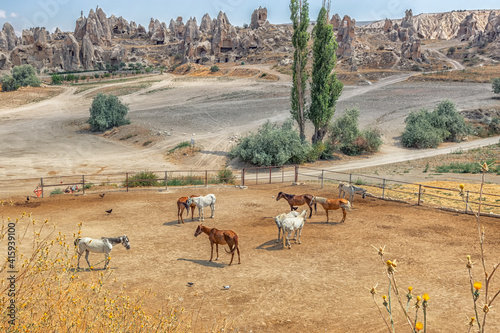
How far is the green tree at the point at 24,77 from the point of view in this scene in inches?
3443

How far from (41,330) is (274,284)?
698cm

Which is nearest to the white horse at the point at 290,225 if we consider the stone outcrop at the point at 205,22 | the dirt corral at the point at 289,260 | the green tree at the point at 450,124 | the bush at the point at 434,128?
the dirt corral at the point at 289,260

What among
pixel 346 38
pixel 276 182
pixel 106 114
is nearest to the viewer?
pixel 276 182

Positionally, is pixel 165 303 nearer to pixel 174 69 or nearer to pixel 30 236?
pixel 30 236

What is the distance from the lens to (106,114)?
5397 centimetres

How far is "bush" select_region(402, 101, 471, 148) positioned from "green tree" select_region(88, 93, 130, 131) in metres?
38.0

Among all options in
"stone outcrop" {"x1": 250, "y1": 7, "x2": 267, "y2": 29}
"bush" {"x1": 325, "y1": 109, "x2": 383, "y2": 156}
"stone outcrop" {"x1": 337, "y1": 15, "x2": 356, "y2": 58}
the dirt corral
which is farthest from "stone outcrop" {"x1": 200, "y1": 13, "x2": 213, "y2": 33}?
the dirt corral

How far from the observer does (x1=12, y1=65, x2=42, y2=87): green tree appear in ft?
287

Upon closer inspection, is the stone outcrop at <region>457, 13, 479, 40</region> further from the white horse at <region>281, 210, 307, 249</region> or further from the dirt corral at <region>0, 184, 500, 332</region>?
the white horse at <region>281, 210, 307, 249</region>

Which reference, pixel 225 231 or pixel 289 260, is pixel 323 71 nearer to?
pixel 289 260

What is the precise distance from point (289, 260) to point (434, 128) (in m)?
42.3

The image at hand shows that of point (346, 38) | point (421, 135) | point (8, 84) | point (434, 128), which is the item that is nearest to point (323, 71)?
point (421, 135)

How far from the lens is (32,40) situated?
124m

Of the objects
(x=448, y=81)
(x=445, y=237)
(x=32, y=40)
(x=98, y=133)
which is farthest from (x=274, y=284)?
(x=32, y=40)
